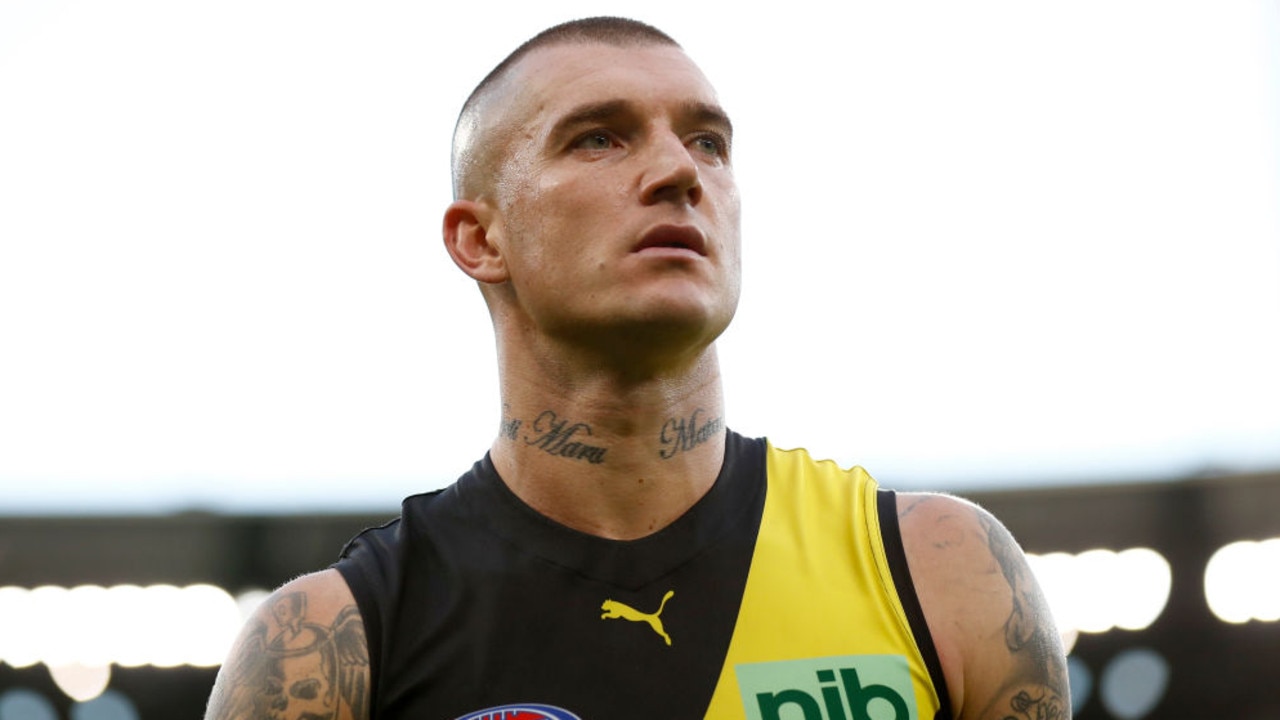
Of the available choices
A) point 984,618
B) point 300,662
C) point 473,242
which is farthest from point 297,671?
point 984,618

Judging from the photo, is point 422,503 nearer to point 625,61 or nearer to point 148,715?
point 625,61

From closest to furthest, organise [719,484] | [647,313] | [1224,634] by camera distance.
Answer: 1. [647,313]
2. [719,484]
3. [1224,634]

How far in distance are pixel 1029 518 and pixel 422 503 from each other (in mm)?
14972

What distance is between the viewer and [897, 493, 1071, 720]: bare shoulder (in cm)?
264

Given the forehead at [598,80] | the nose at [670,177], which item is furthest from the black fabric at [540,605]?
the forehead at [598,80]

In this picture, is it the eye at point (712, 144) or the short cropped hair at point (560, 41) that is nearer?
the eye at point (712, 144)

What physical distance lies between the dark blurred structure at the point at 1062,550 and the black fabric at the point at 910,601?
44.5 ft

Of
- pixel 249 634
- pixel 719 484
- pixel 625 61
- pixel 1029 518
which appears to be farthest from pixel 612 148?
pixel 1029 518

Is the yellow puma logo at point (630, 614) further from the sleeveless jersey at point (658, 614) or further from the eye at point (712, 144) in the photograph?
the eye at point (712, 144)

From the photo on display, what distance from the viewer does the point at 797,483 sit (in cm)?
307

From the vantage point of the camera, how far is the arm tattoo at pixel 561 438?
2.98m

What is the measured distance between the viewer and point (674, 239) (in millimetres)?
2873

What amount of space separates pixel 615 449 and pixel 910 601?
2.63ft

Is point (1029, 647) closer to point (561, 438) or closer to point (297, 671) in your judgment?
point (561, 438)
